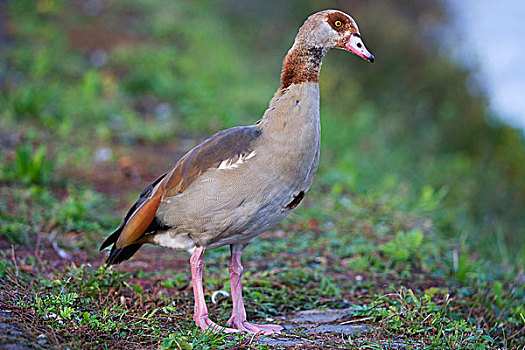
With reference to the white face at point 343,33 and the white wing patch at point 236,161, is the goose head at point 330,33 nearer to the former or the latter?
the white face at point 343,33

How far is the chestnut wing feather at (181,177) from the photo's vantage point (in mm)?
3904

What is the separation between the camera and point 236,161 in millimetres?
3832

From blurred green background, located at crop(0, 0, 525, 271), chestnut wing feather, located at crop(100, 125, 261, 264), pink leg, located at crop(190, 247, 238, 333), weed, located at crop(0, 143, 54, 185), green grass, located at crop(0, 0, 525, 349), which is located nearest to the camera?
pink leg, located at crop(190, 247, 238, 333)

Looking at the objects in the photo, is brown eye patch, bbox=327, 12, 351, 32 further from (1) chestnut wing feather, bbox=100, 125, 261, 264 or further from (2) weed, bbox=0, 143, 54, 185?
(2) weed, bbox=0, 143, 54, 185

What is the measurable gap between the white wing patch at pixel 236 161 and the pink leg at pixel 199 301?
1.96ft

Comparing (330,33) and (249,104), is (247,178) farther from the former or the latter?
(249,104)

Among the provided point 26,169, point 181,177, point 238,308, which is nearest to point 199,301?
point 238,308

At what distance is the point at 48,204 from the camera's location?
6.16 meters

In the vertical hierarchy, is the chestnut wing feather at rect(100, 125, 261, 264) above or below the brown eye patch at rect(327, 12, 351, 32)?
below

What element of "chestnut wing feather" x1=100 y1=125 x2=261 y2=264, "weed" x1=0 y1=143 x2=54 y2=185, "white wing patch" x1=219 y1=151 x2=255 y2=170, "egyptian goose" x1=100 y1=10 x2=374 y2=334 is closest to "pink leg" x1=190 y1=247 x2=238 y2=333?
"egyptian goose" x1=100 y1=10 x2=374 y2=334

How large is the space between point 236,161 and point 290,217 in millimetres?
2989

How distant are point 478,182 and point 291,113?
6002mm

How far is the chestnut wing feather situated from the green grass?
13.8 inches

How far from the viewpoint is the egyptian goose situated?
3.77 m
